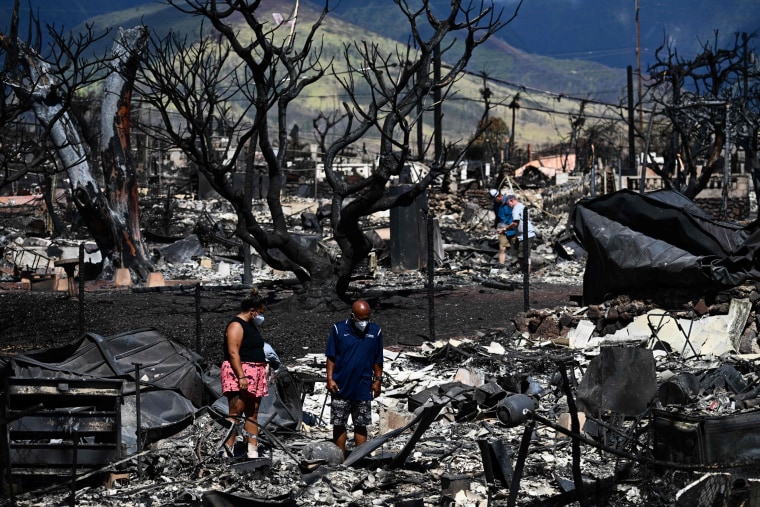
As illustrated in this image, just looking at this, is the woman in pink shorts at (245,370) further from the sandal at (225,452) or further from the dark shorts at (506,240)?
the dark shorts at (506,240)

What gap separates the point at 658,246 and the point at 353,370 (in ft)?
21.7

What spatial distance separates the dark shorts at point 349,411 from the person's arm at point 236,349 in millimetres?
786

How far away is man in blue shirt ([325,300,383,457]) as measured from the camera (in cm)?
859

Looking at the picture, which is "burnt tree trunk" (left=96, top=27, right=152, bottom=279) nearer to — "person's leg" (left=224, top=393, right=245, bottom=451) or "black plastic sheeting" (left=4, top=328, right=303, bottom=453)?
"black plastic sheeting" (left=4, top=328, right=303, bottom=453)

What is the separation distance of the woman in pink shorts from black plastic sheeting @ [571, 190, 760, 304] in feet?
21.9

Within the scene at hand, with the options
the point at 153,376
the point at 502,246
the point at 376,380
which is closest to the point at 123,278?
the point at 502,246

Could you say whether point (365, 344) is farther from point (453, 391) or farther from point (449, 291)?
point (449, 291)

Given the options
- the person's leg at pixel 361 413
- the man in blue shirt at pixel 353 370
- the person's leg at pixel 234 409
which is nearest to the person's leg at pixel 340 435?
the man in blue shirt at pixel 353 370

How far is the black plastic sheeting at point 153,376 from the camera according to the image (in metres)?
8.52

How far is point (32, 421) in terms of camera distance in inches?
301

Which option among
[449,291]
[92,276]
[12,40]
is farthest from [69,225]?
[449,291]

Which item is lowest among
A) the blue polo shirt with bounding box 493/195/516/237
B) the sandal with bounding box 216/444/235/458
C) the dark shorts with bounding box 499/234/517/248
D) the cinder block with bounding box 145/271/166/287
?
the sandal with bounding box 216/444/235/458

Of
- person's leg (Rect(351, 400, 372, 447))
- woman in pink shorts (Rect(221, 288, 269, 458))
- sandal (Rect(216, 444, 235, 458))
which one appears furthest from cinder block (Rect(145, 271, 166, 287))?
sandal (Rect(216, 444, 235, 458))

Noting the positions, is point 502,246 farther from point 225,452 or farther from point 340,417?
point 225,452
